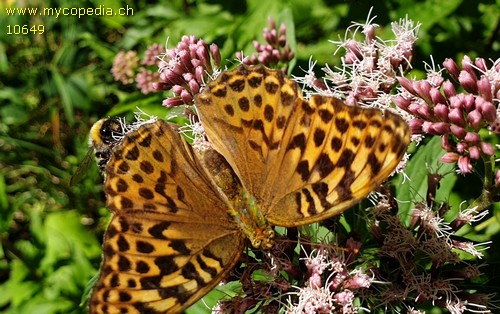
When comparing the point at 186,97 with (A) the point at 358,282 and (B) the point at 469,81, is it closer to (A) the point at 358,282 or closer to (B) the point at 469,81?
(A) the point at 358,282

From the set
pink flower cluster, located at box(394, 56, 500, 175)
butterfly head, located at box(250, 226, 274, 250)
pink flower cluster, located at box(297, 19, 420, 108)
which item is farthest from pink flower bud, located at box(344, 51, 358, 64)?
butterfly head, located at box(250, 226, 274, 250)

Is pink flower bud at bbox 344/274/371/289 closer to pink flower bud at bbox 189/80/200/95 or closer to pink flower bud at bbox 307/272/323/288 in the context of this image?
pink flower bud at bbox 307/272/323/288

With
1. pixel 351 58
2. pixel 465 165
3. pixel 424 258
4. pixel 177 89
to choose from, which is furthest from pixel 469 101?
pixel 177 89

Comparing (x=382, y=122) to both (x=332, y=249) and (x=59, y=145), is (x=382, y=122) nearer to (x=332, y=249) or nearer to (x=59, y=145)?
(x=332, y=249)

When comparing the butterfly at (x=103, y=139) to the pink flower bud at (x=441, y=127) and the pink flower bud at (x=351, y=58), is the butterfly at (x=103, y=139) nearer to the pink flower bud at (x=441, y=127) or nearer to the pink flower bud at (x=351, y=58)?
the pink flower bud at (x=351, y=58)

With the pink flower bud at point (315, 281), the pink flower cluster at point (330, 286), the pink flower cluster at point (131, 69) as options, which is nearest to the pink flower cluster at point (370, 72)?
the pink flower cluster at point (330, 286)

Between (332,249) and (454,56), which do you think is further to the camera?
(454,56)

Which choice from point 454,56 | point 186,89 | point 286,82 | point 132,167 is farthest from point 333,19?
point 132,167
